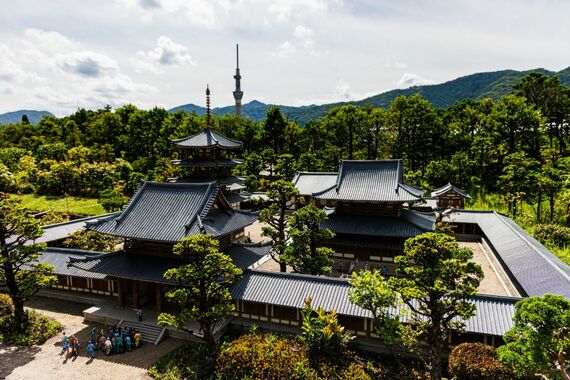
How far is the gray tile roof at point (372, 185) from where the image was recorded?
101 ft

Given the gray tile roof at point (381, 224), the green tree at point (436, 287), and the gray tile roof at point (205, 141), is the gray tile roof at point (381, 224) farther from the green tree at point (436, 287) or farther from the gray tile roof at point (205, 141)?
the gray tile roof at point (205, 141)

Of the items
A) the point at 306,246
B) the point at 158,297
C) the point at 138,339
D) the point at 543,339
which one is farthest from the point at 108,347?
the point at 543,339

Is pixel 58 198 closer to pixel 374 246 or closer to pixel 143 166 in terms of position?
pixel 143 166

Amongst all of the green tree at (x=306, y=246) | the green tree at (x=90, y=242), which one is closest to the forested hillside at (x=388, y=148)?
the green tree at (x=90, y=242)

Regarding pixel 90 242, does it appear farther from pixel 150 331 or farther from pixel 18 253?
pixel 150 331

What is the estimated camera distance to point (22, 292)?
75.2 feet

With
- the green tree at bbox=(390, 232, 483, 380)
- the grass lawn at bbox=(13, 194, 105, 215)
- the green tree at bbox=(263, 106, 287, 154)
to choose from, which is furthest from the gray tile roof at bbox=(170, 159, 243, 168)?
the green tree at bbox=(263, 106, 287, 154)

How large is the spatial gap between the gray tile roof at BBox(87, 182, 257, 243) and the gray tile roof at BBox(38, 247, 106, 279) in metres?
4.90

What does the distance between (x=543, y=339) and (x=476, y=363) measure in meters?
5.10

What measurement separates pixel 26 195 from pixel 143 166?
21758 mm

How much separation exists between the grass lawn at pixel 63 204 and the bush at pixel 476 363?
178 feet

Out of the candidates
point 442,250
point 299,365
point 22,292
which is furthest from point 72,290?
point 442,250

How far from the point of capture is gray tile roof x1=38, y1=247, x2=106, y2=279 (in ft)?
88.6

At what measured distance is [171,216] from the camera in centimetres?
2439
